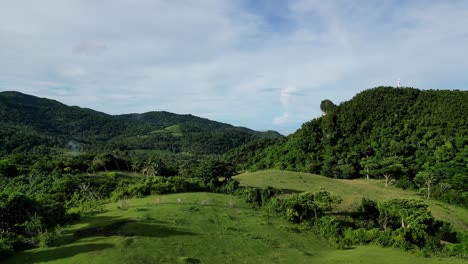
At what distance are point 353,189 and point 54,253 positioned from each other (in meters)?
52.5

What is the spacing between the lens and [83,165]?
342ft

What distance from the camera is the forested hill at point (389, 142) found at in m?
77.5

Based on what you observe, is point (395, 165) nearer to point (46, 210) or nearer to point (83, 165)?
point (46, 210)

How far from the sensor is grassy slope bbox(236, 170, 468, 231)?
178ft

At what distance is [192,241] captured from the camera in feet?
117

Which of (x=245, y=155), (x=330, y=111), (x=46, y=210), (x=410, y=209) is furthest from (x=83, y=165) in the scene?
(x=410, y=209)

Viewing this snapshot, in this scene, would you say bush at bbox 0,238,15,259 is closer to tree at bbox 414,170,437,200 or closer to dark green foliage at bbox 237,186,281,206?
dark green foliage at bbox 237,186,281,206

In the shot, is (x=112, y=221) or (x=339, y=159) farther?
(x=339, y=159)

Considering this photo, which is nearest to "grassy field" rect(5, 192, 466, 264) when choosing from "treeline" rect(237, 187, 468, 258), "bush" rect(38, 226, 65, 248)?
"bush" rect(38, 226, 65, 248)

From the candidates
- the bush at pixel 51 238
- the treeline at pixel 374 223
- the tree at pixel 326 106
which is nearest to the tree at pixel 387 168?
the treeline at pixel 374 223

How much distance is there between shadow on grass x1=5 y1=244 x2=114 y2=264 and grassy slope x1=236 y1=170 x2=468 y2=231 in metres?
34.9

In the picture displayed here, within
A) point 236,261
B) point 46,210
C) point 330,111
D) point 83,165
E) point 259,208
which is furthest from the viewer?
point 330,111

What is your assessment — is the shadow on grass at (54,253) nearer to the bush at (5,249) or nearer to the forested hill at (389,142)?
the bush at (5,249)

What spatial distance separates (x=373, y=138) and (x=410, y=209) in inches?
2432
